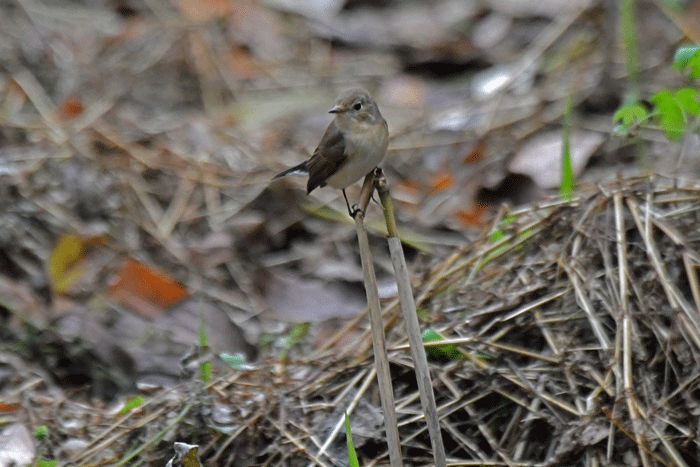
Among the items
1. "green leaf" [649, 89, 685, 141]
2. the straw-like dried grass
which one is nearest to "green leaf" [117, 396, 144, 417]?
the straw-like dried grass

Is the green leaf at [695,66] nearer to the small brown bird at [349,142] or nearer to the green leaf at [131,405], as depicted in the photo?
the small brown bird at [349,142]

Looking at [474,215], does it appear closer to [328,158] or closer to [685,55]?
[328,158]

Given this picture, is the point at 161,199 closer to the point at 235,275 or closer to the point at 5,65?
the point at 235,275

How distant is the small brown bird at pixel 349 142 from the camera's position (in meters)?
2.91

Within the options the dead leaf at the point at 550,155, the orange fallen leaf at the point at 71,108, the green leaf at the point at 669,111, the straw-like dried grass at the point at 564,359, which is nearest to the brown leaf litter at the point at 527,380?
the straw-like dried grass at the point at 564,359

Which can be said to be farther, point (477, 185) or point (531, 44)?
point (531, 44)

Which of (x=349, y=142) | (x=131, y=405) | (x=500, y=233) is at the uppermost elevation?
(x=349, y=142)

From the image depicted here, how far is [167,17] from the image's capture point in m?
7.13

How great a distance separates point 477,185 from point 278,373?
212 cm

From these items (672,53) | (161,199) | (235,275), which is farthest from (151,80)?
(672,53)

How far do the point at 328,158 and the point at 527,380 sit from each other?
42.3 inches

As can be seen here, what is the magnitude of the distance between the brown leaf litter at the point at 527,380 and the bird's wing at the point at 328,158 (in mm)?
636

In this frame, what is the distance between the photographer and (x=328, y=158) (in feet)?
10.2

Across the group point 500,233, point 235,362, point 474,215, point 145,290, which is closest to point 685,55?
point 500,233
